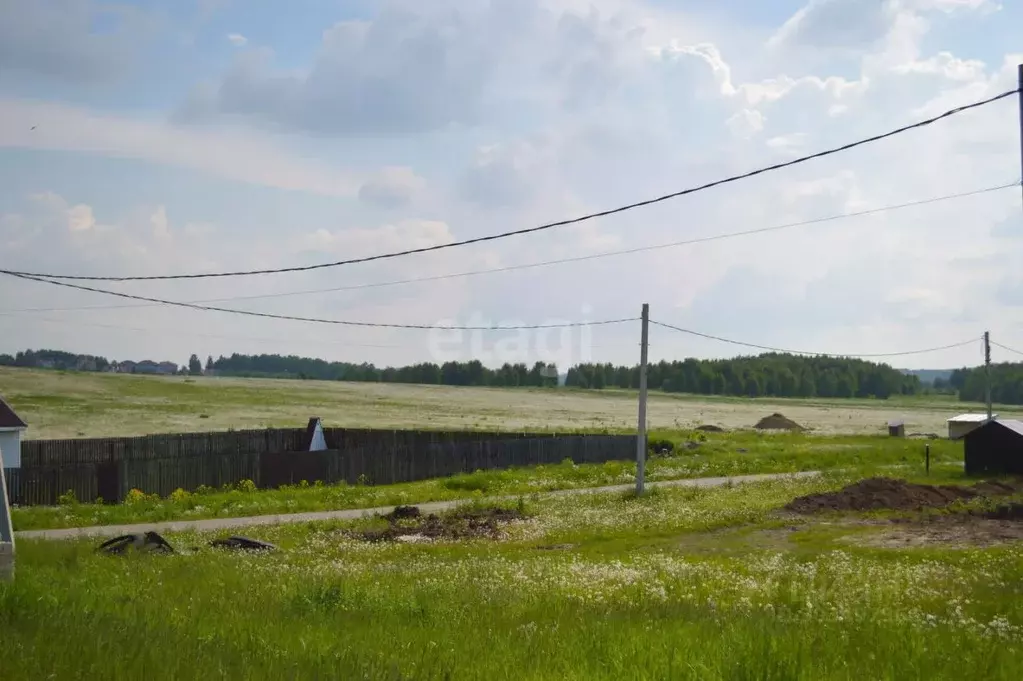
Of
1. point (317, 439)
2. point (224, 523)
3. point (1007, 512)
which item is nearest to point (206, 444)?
point (317, 439)

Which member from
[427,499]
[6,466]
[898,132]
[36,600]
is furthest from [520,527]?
[6,466]

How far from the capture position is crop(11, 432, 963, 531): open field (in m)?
30.6

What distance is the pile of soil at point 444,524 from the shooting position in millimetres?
25875

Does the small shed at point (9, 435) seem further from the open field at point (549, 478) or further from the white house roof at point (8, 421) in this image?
the open field at point (549, 478)

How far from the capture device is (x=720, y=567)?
1798cm

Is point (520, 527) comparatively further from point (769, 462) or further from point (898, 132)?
point (769, 462)

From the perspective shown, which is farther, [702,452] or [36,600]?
[702,452]

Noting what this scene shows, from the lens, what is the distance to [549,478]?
141 ft

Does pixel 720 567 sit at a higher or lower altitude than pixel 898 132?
lower

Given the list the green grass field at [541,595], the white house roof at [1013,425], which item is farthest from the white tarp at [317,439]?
the white house roof at [1013,425]

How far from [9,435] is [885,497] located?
3209cm

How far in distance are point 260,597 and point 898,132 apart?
1432cm

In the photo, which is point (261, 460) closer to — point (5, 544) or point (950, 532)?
point (950, 532)

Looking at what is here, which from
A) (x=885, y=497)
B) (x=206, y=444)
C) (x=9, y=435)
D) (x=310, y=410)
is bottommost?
(x=885, y=497)
